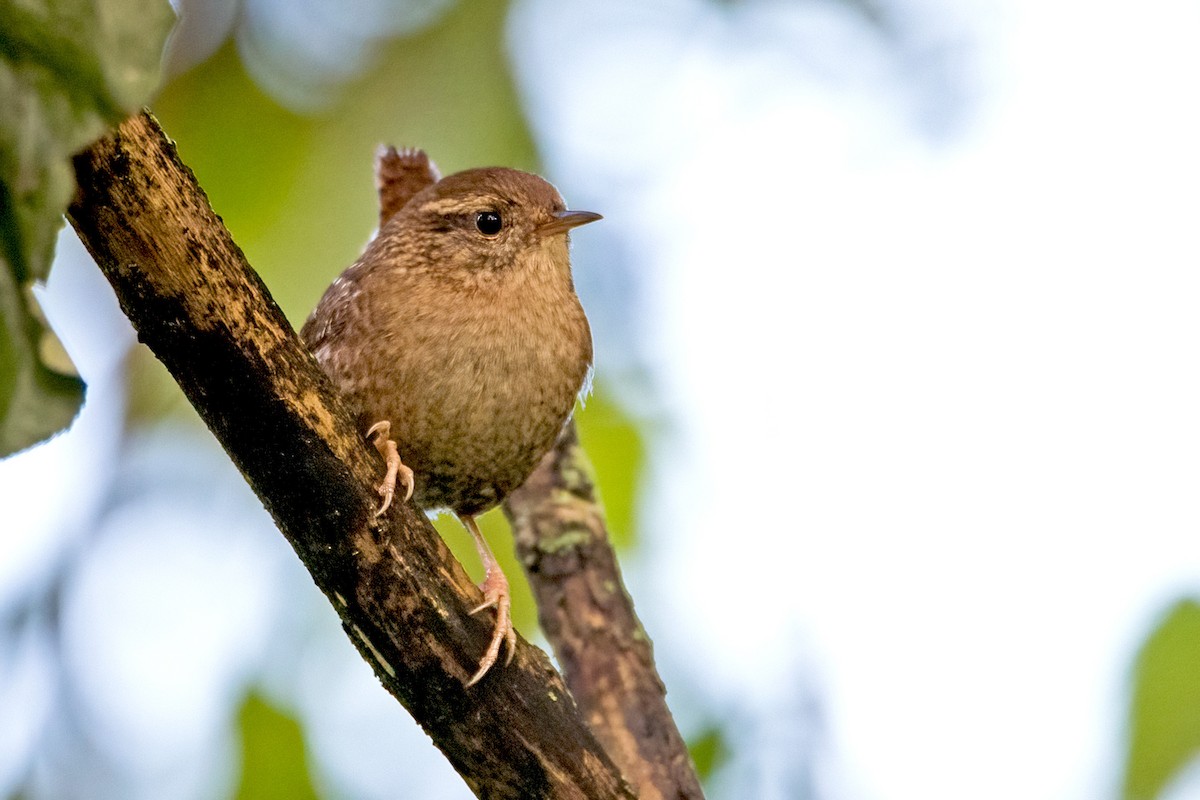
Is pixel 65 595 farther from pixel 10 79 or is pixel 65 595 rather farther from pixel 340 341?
pixel 10 79

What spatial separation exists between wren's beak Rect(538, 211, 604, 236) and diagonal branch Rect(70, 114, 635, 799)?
142 centimetres

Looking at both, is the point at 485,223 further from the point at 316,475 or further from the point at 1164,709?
the point at 1164,709

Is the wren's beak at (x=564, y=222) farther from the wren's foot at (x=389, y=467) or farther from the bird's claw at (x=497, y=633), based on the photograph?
the bird's claw at (x=497, y=633)

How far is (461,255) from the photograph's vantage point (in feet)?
12.2

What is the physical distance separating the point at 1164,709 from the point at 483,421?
215 centimetres

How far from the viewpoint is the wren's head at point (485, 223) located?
→ 3738 millimetres

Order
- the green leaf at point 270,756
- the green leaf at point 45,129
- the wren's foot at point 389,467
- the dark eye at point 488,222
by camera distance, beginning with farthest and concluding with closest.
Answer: the green leaf at point 270,756
the dark eye at point 488,222
the wren's foot at point 389,467
the green leaf at point 45,129

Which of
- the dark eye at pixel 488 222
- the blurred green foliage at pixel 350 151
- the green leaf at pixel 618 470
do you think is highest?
the blurred green foliage at pixel 350 151

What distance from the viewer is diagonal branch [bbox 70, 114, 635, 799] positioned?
213 centimetres

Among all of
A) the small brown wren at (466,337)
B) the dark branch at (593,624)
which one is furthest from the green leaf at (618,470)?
the small brown wren at (466,337)

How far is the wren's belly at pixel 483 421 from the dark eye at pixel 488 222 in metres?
0.48

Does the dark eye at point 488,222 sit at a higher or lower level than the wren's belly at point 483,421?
higher

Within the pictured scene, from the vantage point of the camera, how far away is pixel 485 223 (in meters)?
3.81

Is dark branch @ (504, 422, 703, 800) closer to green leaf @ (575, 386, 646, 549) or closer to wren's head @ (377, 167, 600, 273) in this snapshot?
green leaf @ (575, 386, 646, 549)
